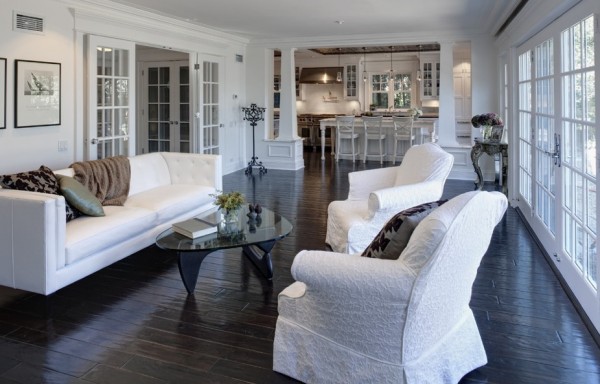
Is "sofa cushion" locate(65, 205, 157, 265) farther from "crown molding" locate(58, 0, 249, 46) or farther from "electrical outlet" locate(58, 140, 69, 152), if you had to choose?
"crown molding" locate(58, 0, 249, 46)

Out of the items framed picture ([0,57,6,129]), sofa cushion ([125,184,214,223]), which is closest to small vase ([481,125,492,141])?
sofa cushion ([125,184,214,223])

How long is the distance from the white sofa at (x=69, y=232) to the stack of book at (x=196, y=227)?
0.61 m

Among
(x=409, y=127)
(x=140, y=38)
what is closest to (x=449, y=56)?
(x=409, y=127)

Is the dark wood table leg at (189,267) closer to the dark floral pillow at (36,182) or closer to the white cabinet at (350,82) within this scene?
the dark floral pillow at (36,182)

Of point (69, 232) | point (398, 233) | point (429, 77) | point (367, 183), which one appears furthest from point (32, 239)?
point (429, 77)

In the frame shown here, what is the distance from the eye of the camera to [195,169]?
17.9ft

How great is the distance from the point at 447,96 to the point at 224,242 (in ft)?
21.4

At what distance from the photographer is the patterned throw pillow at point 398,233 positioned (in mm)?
2074

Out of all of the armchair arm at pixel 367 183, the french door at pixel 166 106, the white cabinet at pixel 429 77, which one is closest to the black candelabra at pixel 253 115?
the french door at pixel 166 106

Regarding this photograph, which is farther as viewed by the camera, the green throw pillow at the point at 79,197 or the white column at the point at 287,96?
the white column at the point at 287,96

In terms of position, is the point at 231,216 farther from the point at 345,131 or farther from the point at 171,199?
the point at 345,131

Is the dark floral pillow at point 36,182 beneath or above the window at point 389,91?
beneath

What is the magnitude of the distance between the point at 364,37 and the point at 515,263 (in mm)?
5858

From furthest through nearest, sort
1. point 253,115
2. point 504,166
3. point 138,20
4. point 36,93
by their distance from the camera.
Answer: point 253,115
point 138,20
point 504,166
point 36,93
